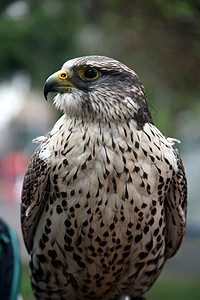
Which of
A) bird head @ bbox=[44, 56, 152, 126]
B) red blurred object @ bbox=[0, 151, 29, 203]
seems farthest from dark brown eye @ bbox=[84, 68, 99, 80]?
red blurred object @ bbox=[0, 151, 29, 203]

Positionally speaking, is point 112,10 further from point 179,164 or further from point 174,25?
point 179,164

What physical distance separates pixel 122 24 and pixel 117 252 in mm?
3368

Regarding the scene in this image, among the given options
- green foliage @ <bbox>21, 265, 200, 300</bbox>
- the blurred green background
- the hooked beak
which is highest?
the blurred green background

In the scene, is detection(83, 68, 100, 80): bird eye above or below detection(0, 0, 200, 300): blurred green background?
below

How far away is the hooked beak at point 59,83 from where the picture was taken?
7.41 feet

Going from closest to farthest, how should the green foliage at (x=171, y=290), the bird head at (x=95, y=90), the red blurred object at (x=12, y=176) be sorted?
the bird head at (x=95, y=90)
the green foliage at (x=171, y=290)
the red blurred object at (x=12, y=176)

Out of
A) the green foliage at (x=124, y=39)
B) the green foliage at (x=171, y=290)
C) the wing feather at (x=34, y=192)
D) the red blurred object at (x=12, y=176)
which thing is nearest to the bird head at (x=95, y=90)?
the wing feather at (x=34, y=192)

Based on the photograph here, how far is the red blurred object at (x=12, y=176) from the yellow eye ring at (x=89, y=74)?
11356mm

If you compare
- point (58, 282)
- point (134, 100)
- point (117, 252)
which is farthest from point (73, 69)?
point (58, 282)

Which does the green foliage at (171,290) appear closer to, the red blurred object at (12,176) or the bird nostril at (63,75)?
the bird nostril at (63,75)

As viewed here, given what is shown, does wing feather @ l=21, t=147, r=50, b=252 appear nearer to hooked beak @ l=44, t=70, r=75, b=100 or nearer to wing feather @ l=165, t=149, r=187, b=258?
hooked beak @ l=44, t=70, r=75, b=100

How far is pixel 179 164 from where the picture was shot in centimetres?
253

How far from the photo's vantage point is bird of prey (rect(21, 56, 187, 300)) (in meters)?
2.26

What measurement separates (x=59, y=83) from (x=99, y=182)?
1.82 feet
